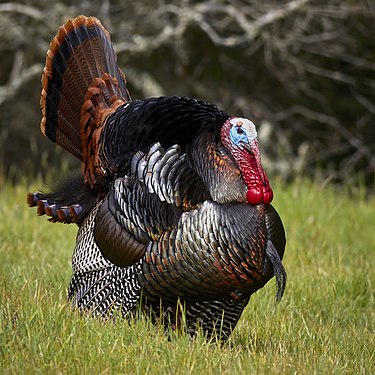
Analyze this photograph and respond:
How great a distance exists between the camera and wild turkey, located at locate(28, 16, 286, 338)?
4098 mm

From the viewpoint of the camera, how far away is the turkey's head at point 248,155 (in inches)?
165

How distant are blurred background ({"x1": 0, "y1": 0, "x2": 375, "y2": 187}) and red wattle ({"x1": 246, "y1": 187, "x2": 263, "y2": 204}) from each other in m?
4.54

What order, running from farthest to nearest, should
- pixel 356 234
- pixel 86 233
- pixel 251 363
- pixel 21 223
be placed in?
pixel 356 234 < pixel 21 223 < pixel 86 233 < pixel 251 363

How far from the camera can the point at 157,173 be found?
4.30 meters

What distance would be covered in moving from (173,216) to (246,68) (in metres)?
6.20

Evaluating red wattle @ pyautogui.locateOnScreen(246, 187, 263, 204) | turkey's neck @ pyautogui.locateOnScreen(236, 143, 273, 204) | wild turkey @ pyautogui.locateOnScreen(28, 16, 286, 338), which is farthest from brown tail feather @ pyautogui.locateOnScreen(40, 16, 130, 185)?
red wattle @ pyautogui.locateOnScreen(246, 187, 263, 204)

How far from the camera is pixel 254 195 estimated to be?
13.7ft

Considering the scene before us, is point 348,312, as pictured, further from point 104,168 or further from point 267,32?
point 267,32

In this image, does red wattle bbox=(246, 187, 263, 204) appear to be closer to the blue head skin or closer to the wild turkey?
the wild turkey

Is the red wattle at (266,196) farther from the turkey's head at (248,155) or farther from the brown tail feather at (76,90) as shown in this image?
the brown tail feather at (76,90)

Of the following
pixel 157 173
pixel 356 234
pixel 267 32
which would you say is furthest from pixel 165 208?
pixel 267 32

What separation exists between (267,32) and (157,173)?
507cm

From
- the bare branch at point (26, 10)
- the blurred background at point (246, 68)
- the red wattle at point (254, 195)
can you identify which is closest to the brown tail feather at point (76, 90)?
the red wattle at point (254, 195)

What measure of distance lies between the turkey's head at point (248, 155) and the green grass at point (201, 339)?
74 centimetres
